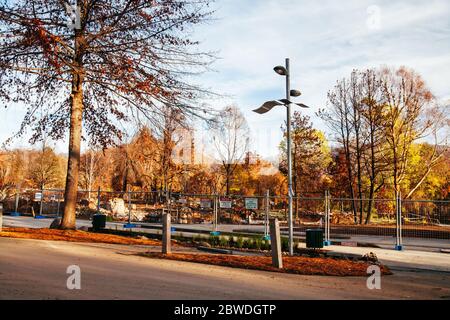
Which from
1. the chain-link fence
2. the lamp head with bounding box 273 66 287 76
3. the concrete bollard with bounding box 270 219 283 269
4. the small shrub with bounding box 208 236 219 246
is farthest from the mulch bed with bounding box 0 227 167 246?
the lamp head with bounding box 273 66 287 76

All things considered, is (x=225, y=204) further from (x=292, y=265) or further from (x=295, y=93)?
(x=292, y=265)

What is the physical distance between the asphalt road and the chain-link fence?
9439 mm

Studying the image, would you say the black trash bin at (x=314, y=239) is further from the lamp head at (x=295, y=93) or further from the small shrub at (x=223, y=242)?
the lamp head at (x=295, y=93)

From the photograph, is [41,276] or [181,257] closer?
[41,276]

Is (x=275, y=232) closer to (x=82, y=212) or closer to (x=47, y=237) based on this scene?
(x=47, y=237)

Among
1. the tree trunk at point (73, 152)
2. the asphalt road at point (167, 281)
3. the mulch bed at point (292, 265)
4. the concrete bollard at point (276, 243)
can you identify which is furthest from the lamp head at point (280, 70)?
the tree trunk at point (73, 152)

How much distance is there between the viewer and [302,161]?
1807 inches

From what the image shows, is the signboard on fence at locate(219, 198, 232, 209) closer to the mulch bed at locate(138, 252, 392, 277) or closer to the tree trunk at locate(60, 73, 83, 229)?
the tree trunk at locate(60, 73, 83, 229)

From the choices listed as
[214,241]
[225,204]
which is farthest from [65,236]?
[225,204]

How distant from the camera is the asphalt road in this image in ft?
22.6

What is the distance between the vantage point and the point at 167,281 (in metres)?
8.00
